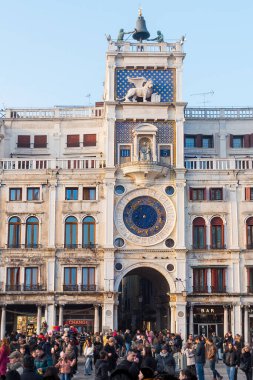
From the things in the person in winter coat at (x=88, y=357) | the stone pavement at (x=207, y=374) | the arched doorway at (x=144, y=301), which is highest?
the arched doorway at (x=144, y=301)

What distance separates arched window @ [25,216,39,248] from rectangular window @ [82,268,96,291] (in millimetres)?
4386

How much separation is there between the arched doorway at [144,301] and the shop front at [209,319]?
2878 millimetres

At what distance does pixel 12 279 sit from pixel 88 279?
231 inches

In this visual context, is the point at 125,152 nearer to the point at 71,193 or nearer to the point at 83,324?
the point at 71,193

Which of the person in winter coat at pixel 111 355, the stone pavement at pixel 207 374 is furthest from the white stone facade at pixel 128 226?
the person in winter coat at pixel 111 355

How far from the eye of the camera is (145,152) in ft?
183

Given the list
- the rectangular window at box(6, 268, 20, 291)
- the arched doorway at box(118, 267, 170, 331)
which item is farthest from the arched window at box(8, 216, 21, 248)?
the arched doorway at box(118, 267, 170, 331)

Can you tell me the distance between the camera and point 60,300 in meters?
54.5

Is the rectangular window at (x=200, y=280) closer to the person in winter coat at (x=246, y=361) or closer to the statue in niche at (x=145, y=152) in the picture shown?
the statue in niche at (x=145, y=152)

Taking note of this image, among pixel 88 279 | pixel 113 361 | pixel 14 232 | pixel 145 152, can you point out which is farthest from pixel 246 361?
pixel 14 232

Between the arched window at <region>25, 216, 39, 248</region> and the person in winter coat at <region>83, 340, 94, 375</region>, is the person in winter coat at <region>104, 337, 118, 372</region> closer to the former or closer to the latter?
the person in winter coat at <region>83, 340, 94, 375</region>

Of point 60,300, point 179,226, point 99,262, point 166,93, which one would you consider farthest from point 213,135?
point 60,300

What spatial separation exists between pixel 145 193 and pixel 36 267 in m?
10.3

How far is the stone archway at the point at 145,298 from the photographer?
56206 mm
